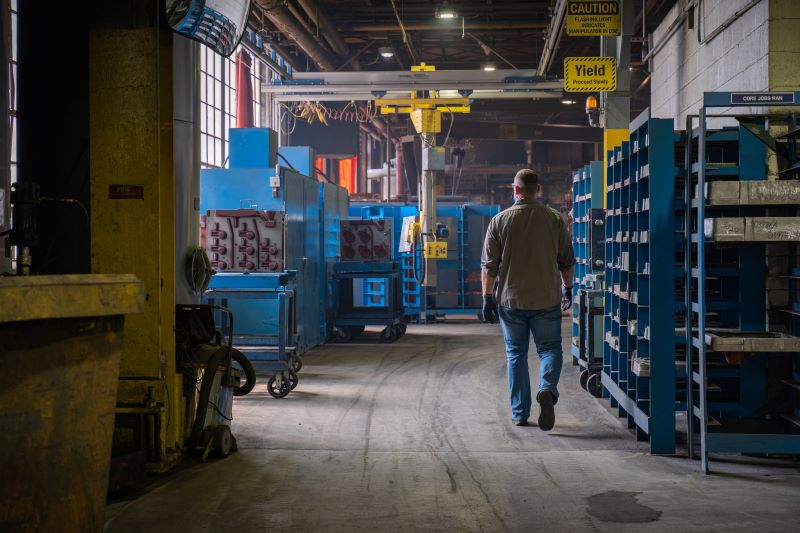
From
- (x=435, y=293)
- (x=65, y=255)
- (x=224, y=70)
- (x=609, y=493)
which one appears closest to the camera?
(x=609, y=493)

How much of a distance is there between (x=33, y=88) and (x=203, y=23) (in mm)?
1329

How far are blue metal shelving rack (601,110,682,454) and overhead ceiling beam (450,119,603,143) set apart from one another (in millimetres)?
13569

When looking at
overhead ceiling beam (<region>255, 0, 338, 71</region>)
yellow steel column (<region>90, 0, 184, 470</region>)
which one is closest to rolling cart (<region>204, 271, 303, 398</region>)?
yellow steel column (<region>90, 0, 184, 470</region>)

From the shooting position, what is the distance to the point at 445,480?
4949 mm

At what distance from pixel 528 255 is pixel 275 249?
12.4 feet

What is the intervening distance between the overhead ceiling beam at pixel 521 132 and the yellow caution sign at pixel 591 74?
915cm

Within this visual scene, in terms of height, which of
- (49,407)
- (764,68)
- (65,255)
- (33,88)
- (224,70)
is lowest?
(49,407)

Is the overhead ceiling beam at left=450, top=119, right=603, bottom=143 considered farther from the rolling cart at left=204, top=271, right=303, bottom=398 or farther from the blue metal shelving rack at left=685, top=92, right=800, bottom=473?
the blue metal shelving rack at left=685, top=92, right=800, bottom=473

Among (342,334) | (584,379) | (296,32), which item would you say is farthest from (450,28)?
(584,379)

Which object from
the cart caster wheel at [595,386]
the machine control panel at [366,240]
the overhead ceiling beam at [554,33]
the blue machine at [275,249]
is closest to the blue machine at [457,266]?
the machine control panel at [366,240]

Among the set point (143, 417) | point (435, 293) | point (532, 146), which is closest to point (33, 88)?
point (143, 417)

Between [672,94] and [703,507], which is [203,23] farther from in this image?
[672,94]

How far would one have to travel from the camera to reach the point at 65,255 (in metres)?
5.52

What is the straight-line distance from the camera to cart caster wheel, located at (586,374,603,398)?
7977 millimetres
